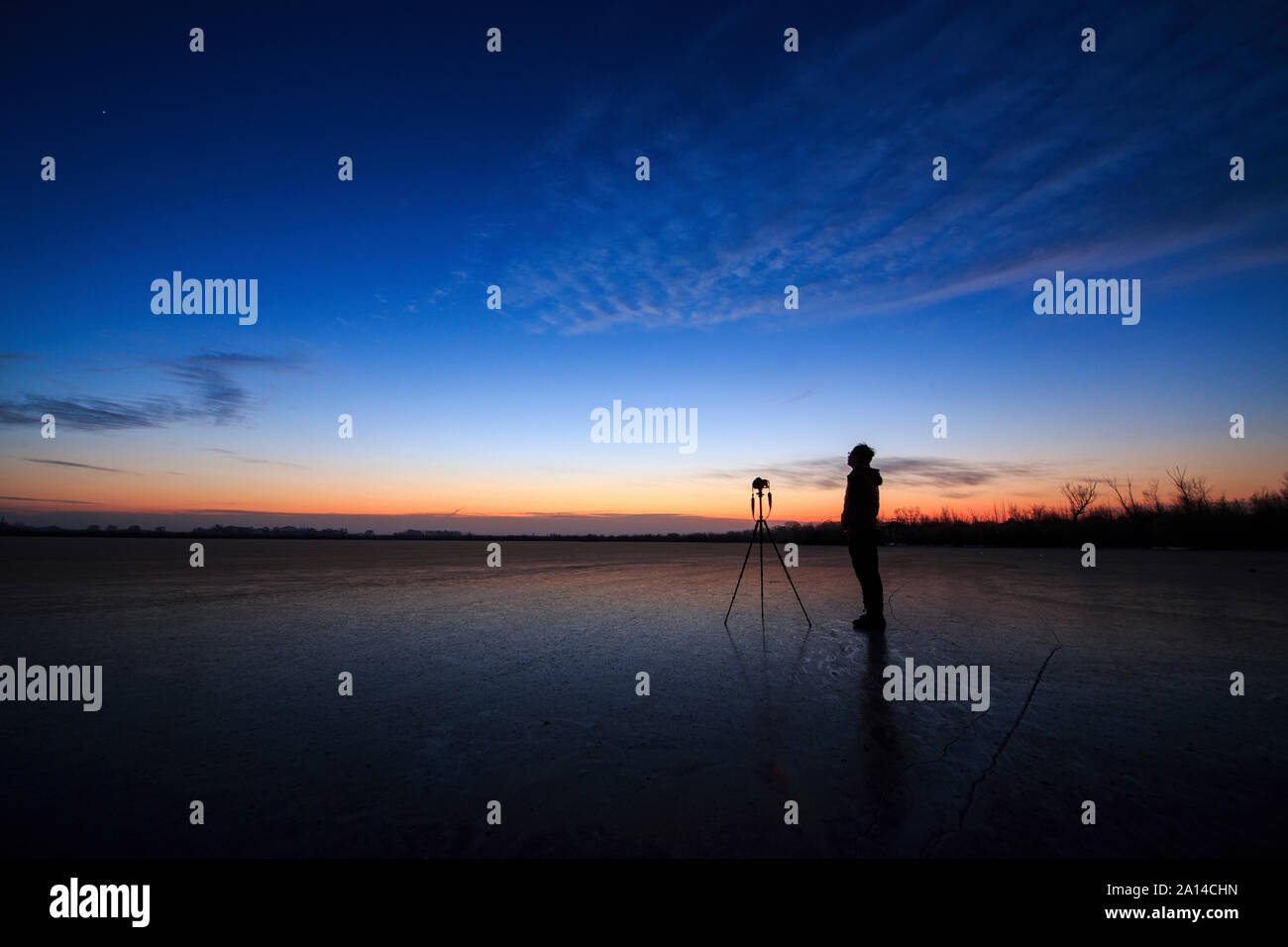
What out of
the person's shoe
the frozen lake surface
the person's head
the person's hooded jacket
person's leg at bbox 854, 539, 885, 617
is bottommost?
the person's shoe

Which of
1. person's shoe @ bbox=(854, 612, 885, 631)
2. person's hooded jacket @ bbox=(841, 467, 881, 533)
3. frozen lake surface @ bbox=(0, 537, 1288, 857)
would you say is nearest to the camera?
frozen lake surface @ bbox=(0, 537, 1288, 857)

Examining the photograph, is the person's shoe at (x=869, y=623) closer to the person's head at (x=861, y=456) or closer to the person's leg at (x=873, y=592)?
the person's leg at (x=873, y=592)

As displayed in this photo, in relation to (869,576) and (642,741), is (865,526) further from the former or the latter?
(642,741)

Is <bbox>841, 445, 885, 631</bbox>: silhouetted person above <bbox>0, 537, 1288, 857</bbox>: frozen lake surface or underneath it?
above

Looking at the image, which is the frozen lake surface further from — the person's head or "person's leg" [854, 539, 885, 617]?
the person's head

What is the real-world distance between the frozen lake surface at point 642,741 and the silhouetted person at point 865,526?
0.37 m

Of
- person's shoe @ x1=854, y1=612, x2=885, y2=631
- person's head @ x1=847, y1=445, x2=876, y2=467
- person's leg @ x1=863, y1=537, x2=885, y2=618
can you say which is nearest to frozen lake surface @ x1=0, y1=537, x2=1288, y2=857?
person's shoe @ x1=854, y1=612, x2=885, y2=631

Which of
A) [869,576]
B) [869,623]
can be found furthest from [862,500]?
[869,623]

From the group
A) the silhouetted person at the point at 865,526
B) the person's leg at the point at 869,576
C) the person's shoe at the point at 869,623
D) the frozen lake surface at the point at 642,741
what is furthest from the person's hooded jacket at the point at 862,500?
the frozen lake surface at the point at 642,741

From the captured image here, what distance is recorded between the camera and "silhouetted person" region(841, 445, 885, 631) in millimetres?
7023

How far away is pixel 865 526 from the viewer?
7.25m

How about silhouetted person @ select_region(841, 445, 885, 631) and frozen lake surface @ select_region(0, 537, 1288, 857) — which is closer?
frozen lake surface @ select_region(0, 537, 1288, 857)
